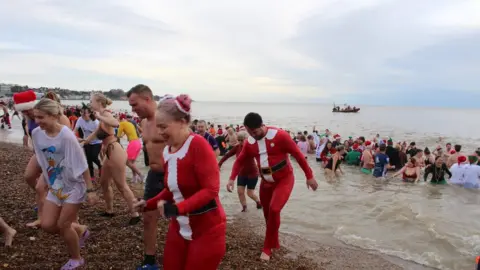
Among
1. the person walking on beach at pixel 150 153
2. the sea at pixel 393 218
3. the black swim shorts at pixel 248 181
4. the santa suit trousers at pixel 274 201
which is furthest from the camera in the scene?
the black swim shorts at pixel 248 181

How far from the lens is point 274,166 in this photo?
517 centimetres

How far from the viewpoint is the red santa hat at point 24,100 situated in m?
4.81

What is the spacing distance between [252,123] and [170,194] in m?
2.37

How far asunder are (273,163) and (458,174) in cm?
978

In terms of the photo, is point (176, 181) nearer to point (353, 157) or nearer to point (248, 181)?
point (248, 181)

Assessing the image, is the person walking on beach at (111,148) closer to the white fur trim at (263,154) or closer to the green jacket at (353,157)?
the white fur trim at (263,154)

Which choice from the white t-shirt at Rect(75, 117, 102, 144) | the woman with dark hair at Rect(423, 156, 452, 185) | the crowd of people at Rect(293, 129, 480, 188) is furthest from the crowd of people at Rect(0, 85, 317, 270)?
the woman with dark hair at Rect(423, 156, 452, 185)

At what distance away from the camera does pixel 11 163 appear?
425 inches

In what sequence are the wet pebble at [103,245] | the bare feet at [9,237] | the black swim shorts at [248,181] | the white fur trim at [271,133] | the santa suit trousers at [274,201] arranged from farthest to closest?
the black swim shorts at [248,181]
the white fur trim at [271,133]
the santa suit trousers at [274,201]
the bare feet at [9,237]
the wet pebble at [103,245]

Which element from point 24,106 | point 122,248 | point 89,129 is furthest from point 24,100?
point 89,129

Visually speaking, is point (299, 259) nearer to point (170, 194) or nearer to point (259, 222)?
point (259, 222)

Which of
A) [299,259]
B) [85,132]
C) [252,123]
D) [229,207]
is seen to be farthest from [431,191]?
[85,132]

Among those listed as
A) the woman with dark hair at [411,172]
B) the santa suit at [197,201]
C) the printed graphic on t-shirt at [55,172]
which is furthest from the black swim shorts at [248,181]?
the woman with dark hair at [411,172]

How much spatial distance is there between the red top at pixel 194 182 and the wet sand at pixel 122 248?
80.3 inches
